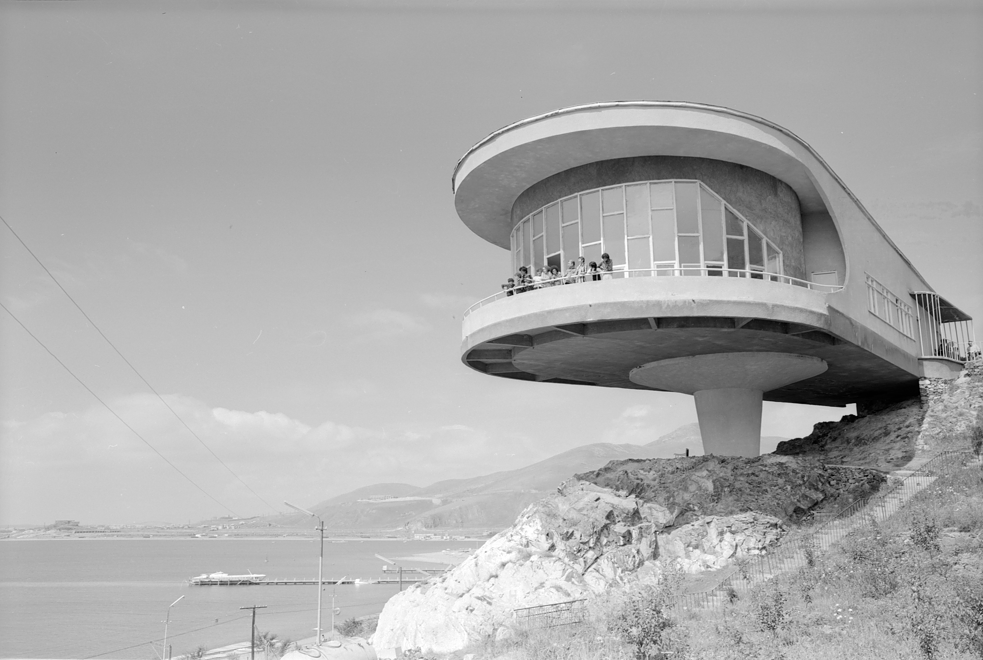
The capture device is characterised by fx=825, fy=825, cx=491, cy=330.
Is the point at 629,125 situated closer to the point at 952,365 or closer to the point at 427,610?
the point at 427,610

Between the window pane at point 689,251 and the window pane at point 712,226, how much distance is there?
283 mm

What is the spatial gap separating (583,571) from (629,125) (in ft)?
49.1

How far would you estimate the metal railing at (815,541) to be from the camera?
23406 millimetres

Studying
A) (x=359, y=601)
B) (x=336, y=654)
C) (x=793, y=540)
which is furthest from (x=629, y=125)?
(x=359, y=601)

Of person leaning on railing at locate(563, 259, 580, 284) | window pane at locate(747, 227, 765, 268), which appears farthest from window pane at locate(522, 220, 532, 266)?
window pane at locate(747, 227, 765, 268)

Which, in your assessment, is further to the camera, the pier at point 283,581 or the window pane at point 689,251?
the pier at point 283,581

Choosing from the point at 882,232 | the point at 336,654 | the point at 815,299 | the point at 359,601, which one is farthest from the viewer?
the point at 359,601

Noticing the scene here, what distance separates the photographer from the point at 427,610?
94.0ft

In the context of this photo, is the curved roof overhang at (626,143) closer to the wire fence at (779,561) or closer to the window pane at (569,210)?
the window pane at (569,210)

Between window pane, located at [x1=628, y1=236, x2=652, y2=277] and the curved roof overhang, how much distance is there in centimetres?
315

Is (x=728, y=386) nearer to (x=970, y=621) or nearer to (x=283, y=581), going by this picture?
(x=970, y=621)

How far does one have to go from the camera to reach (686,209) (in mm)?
28312

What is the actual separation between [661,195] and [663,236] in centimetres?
154

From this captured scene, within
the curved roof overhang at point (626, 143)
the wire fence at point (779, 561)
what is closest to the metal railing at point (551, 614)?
the wire fence at point (779, 561)
